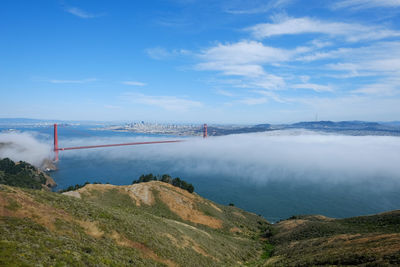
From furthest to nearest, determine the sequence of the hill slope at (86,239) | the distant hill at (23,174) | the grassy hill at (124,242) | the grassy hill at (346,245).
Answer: the distant hill at (23,174) → the grassy hill at (346,245) → the grassy hill at (124,242) → the hill slope at (86,239)

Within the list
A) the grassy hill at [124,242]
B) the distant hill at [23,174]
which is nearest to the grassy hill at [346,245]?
the grassy hill at [124,242]

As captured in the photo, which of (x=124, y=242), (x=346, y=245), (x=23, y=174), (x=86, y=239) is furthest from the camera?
(x=23, y=174)

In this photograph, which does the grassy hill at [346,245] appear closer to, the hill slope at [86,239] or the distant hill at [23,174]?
the hill slope at [86,239]

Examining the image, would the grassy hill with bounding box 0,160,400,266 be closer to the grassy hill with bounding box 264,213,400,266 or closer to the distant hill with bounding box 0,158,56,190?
the grassy hill with bounding box 264,213,400,266

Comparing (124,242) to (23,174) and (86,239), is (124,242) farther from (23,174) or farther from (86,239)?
(23,174)

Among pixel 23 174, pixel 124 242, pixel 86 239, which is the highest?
pixel 86 239

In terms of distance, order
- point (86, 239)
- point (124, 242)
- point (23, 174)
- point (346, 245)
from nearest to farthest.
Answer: point (86, 239), point (124, 242), point (346, 245), point (23, 174)

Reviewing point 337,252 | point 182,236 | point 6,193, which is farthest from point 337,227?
point 6,193

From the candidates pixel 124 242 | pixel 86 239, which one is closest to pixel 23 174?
pixel 124 242

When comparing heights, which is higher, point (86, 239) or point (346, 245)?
point (86, 239)

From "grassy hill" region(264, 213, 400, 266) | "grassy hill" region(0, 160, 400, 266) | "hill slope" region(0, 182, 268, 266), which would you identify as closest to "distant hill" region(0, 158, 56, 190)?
"grassy hill" region(0, 160, 400, 266)

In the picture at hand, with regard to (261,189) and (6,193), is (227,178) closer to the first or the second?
(261,189)
